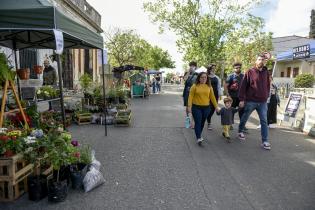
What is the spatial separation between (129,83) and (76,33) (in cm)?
1709

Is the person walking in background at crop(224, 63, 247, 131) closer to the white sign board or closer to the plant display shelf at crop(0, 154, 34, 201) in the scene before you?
the white sign board

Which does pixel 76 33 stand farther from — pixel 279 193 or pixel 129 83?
pixel 129 83

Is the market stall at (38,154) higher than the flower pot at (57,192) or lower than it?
higher

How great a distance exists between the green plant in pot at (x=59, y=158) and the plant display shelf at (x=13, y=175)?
1.09 feet

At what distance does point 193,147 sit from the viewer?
20.9 ft

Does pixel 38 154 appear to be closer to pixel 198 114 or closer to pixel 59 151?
pixel 59 151

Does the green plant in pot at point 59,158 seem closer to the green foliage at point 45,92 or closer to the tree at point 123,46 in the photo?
the green foliage at point 45,92

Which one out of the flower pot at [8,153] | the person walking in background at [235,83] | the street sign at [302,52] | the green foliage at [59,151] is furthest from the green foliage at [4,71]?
the street sign at [302,52]

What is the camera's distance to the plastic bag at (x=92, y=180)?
3.99 metres

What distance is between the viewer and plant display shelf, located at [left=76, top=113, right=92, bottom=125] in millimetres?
8914

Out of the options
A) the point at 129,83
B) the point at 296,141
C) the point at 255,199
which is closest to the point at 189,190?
the point at 255,199

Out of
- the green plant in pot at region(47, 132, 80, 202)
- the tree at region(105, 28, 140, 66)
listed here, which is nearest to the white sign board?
the green plant in pot at region(47, 132, 80, 202)

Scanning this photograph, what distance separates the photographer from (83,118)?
8.98 metres

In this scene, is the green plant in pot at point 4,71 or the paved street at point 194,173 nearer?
the paved street at point 194,173
